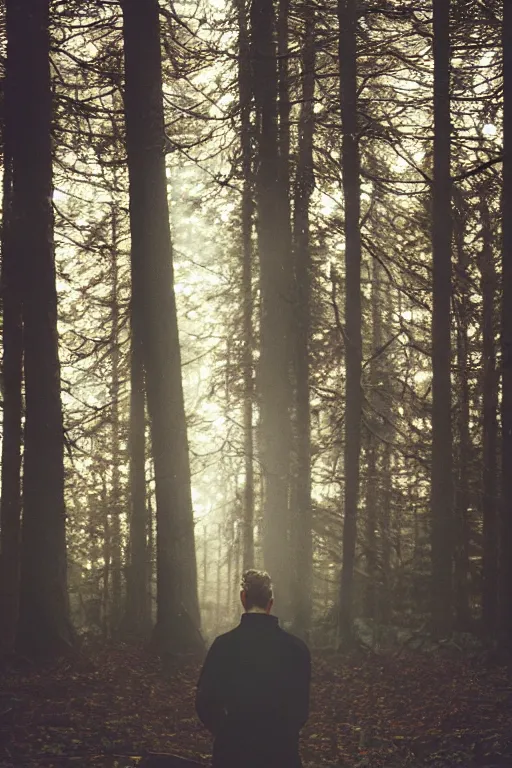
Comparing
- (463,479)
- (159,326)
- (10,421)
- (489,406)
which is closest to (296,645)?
(159,326)

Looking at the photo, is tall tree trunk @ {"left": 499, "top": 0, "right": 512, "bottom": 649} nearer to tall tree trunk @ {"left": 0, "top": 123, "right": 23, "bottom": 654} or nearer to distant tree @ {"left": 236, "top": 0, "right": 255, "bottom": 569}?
distant tree @ {"left": 236, "top": 0, "right": 255, "bottom": 569}

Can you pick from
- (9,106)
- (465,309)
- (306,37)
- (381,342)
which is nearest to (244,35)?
(306,37)

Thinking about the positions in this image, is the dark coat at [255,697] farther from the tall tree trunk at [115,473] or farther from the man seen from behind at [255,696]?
the tall tree trunk at [115,473]

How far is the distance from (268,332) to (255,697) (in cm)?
1127

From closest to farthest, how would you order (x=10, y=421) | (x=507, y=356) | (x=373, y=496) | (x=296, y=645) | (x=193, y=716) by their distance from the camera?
(x=296, y=645)
(x=193, y=716)
(x=507, y=356)
(x=10, y=421)
(x=373, y=496)

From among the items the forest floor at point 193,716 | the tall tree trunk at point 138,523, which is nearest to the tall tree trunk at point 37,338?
the forest floor at point 193,716

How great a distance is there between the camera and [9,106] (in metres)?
12.2

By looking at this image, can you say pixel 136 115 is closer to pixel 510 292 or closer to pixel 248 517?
pixel 510 292

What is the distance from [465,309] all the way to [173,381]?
7.95 metres

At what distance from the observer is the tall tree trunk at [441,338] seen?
15023mm

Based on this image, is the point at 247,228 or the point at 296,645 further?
the point at 247,228

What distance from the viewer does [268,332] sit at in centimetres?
1558

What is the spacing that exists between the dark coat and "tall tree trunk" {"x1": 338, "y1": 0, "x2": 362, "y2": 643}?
10953 millimetres

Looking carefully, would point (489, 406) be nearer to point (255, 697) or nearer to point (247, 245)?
point (247, 245)
